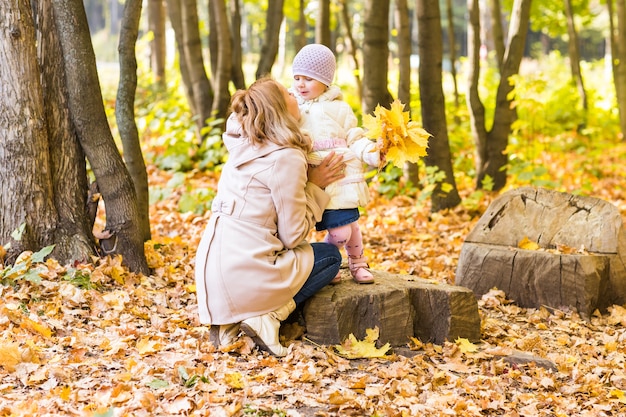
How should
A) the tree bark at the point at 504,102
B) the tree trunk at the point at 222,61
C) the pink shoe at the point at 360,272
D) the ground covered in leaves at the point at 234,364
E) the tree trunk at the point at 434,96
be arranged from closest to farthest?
the ground covered in leaves at the point at 234,364
the pink shoe at the point at 360,272
the tree trunk at the point at 434,96
the tree bark at the point at 504,102
the tree trunk at the point at 222,61

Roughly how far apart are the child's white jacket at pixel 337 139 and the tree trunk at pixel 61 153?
1.87 metres

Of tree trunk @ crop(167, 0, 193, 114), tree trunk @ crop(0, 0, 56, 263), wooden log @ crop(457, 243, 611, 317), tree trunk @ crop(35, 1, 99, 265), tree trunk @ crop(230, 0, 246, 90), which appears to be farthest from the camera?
tree trunk @ crop(167, 0, 193, 114)

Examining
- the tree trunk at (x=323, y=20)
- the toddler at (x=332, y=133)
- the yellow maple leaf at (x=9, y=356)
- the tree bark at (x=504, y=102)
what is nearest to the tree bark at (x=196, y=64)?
the tree trunk at (x=323, y=20)

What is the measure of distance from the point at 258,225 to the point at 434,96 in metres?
4.38

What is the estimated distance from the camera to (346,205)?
4.28 m

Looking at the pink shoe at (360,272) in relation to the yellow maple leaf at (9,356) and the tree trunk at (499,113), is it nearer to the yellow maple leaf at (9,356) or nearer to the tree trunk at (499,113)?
the yellow maple leaf at (9,356)

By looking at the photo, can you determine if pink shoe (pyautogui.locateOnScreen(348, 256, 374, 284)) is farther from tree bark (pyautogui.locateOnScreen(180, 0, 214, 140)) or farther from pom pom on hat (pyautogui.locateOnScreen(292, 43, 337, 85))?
tree bark (pyautogui.locateOnScreen(180, 0, 214, 140))

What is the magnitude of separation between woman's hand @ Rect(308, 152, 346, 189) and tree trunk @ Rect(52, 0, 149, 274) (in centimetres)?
176

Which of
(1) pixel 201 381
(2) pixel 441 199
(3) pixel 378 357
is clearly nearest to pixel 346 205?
(3) pixel 378 357

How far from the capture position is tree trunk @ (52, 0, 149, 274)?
16.5 feet

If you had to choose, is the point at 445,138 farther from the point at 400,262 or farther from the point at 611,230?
the point at 611,230

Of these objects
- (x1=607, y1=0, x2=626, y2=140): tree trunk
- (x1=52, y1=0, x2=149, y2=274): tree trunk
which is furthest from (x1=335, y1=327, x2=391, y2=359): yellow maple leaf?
(x1=607, y1=0, x2=626, y2=140): tree trunk

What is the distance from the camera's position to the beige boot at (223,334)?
13.4ft

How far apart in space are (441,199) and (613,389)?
413cm
